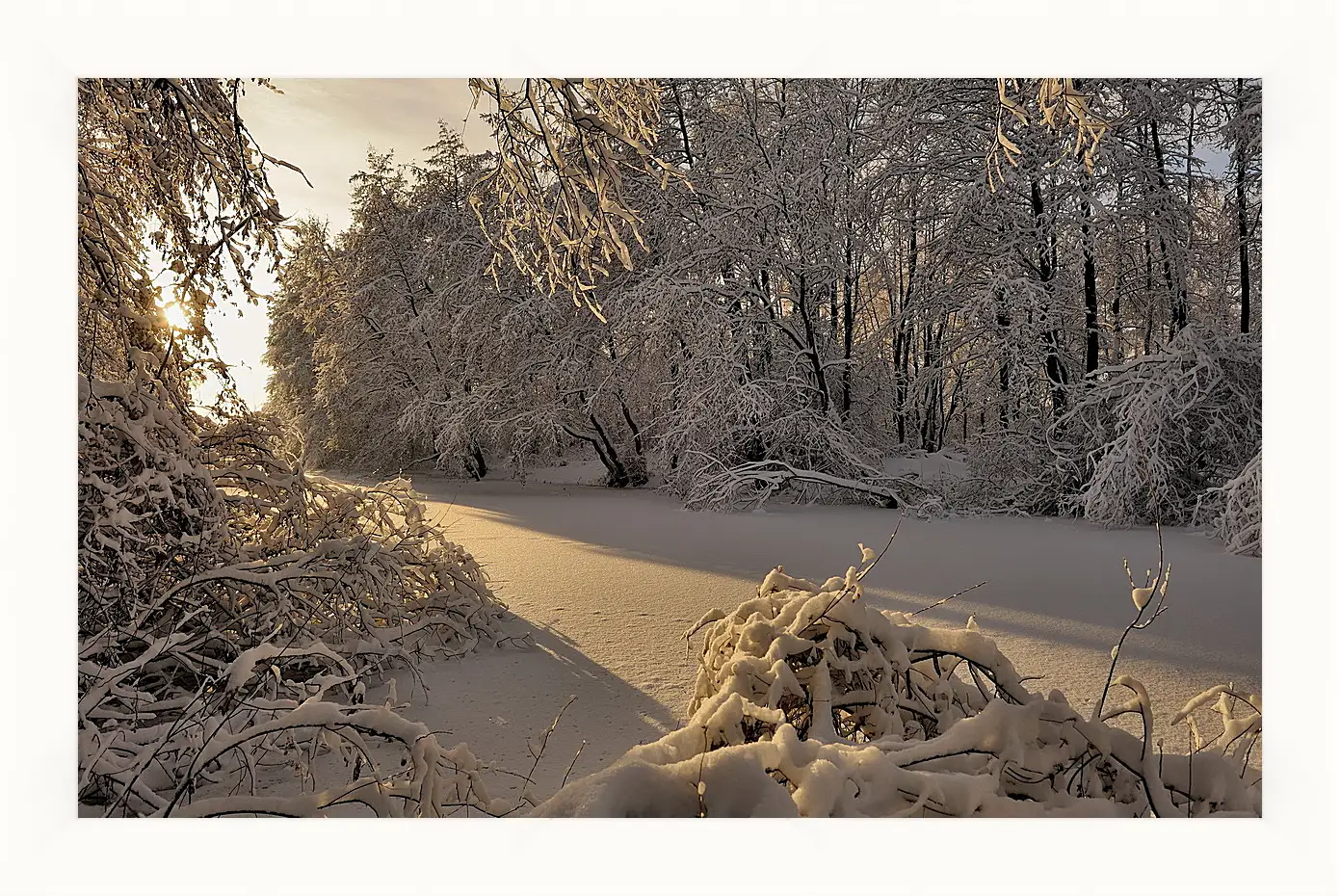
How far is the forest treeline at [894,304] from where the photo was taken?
5934mm

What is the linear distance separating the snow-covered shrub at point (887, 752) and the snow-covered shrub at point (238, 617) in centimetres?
44

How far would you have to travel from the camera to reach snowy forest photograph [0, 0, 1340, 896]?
1.21m

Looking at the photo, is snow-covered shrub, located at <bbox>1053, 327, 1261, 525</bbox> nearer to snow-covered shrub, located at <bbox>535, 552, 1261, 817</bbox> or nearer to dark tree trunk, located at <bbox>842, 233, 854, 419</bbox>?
dark tree trunk, located at <bbox>842, 233, 854, 419</bbox>

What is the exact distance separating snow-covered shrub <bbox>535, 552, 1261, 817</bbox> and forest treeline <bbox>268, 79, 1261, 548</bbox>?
3.96 metres

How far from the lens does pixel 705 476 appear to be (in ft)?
24.6

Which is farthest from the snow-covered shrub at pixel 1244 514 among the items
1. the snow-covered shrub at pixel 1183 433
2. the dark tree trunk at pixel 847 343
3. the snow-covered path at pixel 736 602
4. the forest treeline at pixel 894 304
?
the dark tree trunk at pixel 847 343

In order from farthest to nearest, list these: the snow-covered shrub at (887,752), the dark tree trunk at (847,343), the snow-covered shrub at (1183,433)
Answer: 1. the dark tree trunk at (847,343)
2. the snow-covered shrub at (1183,433)
3. the snow-covered shrub at (887,752)

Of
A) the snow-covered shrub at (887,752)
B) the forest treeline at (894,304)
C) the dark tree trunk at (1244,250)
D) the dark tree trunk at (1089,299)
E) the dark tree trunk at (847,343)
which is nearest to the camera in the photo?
the snow-covered shrub at (887,752)

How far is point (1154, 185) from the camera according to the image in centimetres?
670

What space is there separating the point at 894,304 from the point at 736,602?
23.7ft

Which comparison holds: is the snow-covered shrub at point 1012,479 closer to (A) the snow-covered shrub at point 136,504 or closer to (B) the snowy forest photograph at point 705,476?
(B) the snowy forest photograph at point 705,476

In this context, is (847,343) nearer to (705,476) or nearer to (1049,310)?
(1049,310)
